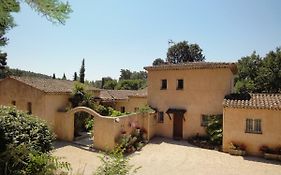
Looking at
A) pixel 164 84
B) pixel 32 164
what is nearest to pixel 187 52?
pixel 164 84

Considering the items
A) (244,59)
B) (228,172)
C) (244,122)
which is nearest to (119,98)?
(244,122)

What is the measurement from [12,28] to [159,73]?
17554mm

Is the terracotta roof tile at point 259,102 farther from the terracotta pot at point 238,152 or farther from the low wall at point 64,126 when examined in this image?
the low wall at point 64,126

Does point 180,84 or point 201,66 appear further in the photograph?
point 180,84

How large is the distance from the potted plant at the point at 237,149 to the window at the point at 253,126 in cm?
137

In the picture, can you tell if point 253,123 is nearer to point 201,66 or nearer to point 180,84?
point 201,66

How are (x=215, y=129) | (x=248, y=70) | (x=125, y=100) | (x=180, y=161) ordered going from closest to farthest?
(x=180, y=161)
(x=215, y=129)
(x=125, y=100)
(x=248, y=70)

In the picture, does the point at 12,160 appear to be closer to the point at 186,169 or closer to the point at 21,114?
the point at 21,114

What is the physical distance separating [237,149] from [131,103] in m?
17.1

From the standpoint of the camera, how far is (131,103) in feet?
112

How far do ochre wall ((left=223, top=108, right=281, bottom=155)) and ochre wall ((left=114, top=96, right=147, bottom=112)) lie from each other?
13567mm

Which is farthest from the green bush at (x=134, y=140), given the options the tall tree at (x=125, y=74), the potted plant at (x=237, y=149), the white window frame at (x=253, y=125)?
the tall tree at (x=125, y=74)

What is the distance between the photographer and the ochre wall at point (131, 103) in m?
33.0

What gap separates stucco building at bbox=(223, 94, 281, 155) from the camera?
1906cm
